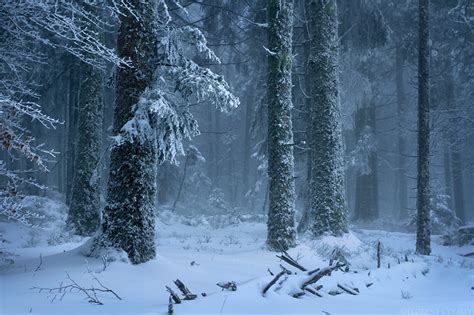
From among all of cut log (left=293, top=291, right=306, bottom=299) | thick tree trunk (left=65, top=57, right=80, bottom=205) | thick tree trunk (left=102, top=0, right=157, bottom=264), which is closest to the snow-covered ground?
cut log (left=293, top=291, right=306, bottom=299)

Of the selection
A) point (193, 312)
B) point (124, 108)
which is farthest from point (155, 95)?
point (193, 312)

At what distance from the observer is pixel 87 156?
1157cm

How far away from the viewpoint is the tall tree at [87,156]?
11.5 m

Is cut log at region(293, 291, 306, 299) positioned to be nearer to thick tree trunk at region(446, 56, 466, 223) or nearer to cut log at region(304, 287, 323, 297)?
cut log at region(304, 287, 323, 297)

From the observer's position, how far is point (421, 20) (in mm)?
11555

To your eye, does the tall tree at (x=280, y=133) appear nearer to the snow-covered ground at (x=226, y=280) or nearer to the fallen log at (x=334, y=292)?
the snow-covered ground at (x=226, y=280)

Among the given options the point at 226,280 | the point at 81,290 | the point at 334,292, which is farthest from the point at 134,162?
the point at 334,292

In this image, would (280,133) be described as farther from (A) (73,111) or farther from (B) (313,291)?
(A) (73,111)

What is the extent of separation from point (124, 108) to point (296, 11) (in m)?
11.4

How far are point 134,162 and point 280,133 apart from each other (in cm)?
399

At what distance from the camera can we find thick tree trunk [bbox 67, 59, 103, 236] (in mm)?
11484

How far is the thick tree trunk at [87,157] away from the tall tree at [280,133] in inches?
212

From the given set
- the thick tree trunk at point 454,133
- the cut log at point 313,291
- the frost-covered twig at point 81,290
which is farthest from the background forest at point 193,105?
the frost-covered twig at point 81,290

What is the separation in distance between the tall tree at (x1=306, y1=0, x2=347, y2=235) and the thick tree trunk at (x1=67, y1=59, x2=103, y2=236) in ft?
20.6
